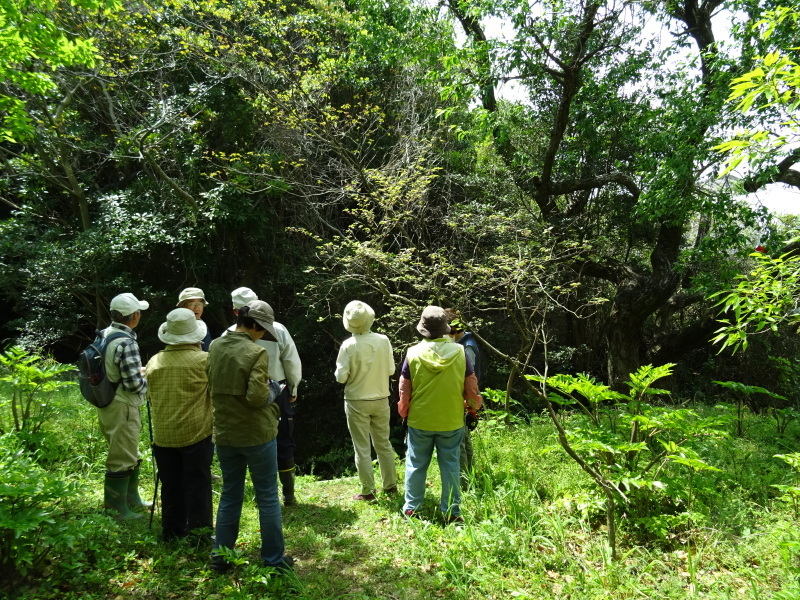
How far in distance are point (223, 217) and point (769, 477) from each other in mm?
9261

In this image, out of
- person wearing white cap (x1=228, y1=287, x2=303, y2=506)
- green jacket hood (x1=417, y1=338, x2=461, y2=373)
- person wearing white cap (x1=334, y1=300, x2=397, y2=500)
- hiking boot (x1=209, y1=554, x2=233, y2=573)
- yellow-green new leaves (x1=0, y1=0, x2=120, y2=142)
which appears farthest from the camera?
yellow-green new leaves (x1=0, y1=0, x2=120, y2=142)

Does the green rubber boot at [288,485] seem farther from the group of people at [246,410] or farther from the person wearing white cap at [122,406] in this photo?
the person wearing white cap at [122,406]

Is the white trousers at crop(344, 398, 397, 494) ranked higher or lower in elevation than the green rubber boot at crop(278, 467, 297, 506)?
higher

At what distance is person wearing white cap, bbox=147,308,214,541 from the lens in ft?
10.9

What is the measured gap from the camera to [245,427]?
3033 mm

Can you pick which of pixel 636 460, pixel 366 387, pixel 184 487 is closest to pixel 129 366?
pixel 184 487

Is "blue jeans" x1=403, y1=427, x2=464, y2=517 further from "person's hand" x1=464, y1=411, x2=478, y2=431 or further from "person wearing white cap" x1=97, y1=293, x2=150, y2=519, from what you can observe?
"person wearing white cap" x1=97, y1=293, x2=150, y2=519

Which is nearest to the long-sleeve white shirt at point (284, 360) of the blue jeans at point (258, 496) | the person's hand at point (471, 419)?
the blue jeans at point (258, 496)

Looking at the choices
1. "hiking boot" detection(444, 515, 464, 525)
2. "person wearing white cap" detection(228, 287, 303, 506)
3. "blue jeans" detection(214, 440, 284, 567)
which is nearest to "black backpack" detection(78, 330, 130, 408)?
"person wearing white cap" detection(228, 287, 303, 506)

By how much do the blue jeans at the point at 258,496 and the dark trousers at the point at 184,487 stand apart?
1.28ft

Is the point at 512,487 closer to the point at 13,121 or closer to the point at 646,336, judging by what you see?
the point at 13,121

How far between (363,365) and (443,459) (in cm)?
112

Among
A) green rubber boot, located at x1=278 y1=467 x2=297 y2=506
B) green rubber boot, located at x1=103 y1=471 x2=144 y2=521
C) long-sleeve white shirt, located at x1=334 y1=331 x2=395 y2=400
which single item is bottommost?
green rubber boot, located at x1=278 y1=467 x2=297 y2=506

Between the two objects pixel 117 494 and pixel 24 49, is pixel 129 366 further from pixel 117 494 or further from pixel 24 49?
pixel 24 49
